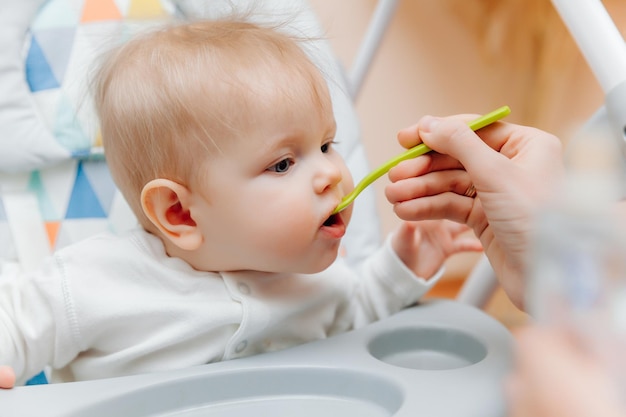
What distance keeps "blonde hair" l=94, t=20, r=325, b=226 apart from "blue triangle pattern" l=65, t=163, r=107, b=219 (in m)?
0.16

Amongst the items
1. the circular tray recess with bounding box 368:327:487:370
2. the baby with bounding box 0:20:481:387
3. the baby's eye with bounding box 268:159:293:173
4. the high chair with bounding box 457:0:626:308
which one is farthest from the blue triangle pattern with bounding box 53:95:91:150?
the high chair with bounding box 457:0:626:308

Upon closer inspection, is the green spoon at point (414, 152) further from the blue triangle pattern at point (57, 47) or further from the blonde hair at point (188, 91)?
the blue triangle pattern at point (57, 47)

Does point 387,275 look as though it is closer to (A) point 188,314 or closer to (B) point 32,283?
(A) point 188,314

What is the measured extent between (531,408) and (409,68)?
151cm

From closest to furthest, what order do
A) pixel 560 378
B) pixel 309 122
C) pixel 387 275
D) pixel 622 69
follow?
1. pixel 560 378
2. pixel 622 69
3. pixel 309 122
4. pixel 387 275

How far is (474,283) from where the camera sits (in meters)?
0.90

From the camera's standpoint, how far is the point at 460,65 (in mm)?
1827

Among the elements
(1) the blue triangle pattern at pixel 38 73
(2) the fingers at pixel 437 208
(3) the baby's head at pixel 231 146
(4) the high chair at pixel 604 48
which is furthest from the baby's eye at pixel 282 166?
(1) the blue triangle pattern at pixel 38 73

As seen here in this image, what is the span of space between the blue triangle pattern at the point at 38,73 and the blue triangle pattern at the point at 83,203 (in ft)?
0.39

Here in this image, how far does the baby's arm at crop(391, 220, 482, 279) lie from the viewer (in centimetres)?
81

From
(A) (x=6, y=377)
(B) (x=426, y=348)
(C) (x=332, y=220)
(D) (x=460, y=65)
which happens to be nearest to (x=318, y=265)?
(C) (x=332, y=220)

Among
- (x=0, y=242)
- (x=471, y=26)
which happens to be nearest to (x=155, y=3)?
(x=0, y=242)

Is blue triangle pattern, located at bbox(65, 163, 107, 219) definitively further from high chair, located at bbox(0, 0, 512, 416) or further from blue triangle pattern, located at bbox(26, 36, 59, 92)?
blue triangle pattern, located at bbox(26, 36, 59, 92)

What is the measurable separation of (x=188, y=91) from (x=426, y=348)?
331 mm
